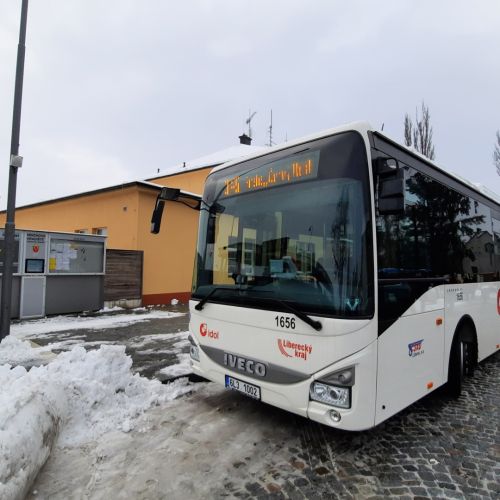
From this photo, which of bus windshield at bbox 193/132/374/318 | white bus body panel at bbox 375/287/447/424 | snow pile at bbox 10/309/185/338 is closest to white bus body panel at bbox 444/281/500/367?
Answer: white bus body panel at bbox 375/287/447/424

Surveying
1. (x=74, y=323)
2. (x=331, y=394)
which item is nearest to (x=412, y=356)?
(x=331, y=394)

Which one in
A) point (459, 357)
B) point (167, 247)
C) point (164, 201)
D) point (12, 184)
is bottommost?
point (459, 357)

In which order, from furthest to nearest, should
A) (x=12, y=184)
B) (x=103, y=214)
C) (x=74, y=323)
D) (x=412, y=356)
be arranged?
1. (x=103, y=214)
2. (x=74, y=323)
3. (x=12, y=184)
4. (x=412, y=356)

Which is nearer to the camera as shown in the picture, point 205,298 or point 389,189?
point 389,189

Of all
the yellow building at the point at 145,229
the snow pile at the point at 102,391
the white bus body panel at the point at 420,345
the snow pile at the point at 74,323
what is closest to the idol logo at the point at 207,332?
the snow pile at the point at 102,391

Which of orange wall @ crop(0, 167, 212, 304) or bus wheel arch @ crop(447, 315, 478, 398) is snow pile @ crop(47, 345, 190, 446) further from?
orange wall @ crop(0, 167, 212, 304)

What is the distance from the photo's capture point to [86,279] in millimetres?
11062

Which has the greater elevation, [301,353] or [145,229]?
[145,229]

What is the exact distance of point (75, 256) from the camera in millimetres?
10859

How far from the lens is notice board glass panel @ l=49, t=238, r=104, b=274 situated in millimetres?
10445

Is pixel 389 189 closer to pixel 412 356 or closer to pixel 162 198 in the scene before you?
pixel 412 356

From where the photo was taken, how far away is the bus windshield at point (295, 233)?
3.07 meters

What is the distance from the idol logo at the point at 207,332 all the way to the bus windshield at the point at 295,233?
342 millimetres

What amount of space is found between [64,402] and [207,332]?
1.62 metres
